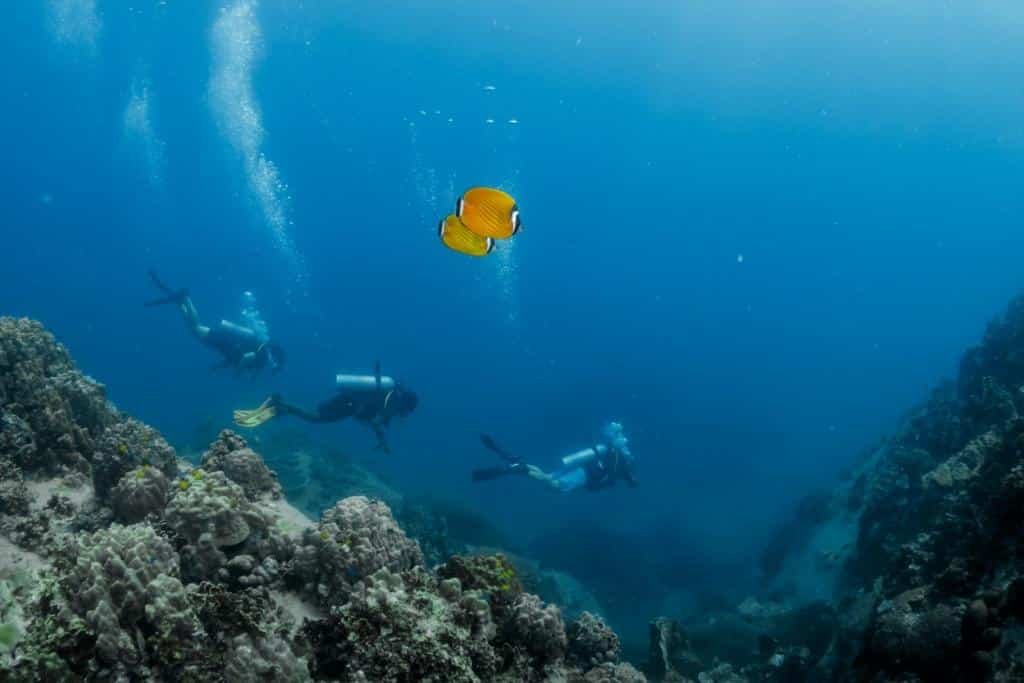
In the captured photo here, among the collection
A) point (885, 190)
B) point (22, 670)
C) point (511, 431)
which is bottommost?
point (22, 670)

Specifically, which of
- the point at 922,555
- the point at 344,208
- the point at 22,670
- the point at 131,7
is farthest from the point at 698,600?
the point at 344,208

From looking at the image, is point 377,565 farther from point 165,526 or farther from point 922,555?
point 922,555

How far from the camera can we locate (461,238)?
12.7 ft

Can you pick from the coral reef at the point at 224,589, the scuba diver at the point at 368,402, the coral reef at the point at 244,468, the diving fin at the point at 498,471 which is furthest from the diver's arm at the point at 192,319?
the coral reef at the point at 244,468

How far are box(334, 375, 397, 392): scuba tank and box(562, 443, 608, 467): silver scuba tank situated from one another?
7.21m

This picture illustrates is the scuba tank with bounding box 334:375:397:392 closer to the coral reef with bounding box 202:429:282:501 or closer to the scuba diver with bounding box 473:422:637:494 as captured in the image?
the scuba diver with bounding box 473:422:637:494

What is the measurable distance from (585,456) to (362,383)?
8079 mm

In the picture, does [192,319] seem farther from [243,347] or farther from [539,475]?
[539,475]

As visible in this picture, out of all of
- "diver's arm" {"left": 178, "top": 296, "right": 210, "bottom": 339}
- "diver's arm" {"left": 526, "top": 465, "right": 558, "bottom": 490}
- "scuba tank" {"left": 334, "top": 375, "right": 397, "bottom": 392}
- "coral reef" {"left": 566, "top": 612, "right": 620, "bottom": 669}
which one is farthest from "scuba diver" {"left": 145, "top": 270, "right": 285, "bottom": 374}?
"coral reef" {"left": 566, "top": 612, "right": 620, "bottom": 669}

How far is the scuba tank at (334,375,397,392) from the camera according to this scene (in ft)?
44.0

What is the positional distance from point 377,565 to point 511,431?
176ft

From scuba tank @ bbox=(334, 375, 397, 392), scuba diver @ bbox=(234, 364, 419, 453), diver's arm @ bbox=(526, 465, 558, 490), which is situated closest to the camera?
scuba diver @ bbox=(234, 364, 419, 453)

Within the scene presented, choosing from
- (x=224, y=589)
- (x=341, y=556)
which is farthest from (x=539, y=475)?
(x=224, y=589)

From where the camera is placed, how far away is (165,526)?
15.4 feet
